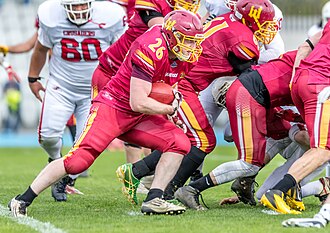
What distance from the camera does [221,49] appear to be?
6223 millimetres

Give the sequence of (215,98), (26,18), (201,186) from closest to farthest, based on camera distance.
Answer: (201,186)
(215,98)
(26,18)

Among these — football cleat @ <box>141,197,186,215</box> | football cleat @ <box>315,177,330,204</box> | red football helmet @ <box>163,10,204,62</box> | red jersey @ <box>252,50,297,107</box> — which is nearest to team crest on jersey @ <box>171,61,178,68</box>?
red football helmet @ <box>163,10,204,62</box>

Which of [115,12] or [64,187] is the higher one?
[115,12]

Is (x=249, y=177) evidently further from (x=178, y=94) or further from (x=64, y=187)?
(x=64, y=187)

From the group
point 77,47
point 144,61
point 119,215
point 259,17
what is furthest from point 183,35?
point 77,47

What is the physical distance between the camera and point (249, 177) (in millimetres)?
6184

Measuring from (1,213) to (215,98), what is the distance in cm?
183

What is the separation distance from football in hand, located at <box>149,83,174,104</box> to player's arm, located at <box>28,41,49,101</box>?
6.58ft

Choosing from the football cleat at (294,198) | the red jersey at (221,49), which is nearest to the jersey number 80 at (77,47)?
the red jersey at (221,49)

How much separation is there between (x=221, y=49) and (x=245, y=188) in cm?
103

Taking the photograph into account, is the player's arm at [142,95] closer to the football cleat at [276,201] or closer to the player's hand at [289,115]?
the football cleat at [276,201]

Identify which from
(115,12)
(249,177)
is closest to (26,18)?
(115,12)

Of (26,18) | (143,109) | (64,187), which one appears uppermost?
(143,109)

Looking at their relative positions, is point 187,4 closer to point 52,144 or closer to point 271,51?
point 271,51
